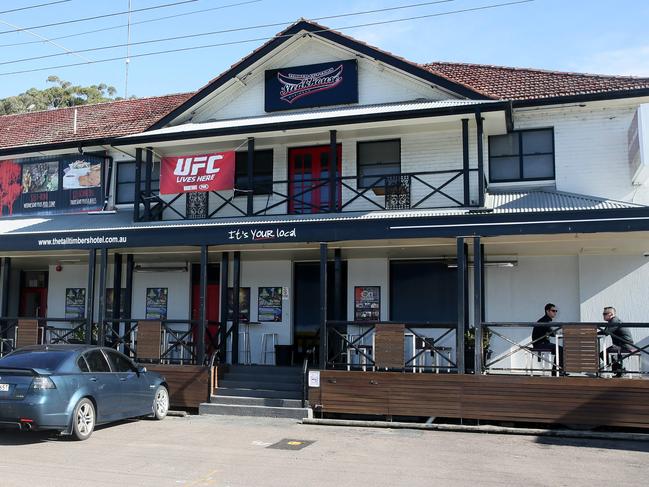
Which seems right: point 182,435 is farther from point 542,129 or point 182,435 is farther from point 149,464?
point 542,129

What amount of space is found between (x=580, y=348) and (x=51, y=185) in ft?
48.2

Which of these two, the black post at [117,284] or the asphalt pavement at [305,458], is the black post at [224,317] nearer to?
the black post at [117,284]

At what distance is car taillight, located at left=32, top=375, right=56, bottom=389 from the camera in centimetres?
954

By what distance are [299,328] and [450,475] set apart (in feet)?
29.6

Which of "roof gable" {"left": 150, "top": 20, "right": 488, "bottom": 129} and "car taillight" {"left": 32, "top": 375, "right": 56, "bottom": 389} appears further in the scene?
"roof gable" {"left": 150, "top": 20, "right": 488, "bottom": 129}

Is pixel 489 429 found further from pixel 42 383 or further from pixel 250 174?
pixel 250 174

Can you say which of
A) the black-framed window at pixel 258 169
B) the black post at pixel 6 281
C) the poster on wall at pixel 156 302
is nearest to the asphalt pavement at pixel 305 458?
the poster on wall at pixel 156 302

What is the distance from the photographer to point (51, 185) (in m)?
19.1

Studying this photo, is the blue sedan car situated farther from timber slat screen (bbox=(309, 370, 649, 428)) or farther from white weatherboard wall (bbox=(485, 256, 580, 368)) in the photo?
white weatherboard wall (bbox=(485, 256, 580, 368))

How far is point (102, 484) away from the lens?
728 cm

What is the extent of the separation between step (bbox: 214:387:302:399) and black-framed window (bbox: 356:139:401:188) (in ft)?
17.8

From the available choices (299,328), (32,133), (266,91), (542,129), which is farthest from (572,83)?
(32,133)

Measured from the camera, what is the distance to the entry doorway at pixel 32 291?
65.9 ft

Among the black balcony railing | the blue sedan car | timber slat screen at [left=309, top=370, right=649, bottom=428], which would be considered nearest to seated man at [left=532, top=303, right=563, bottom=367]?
timber slat screen at [left=309, top=370, right=649, bottom=428]
